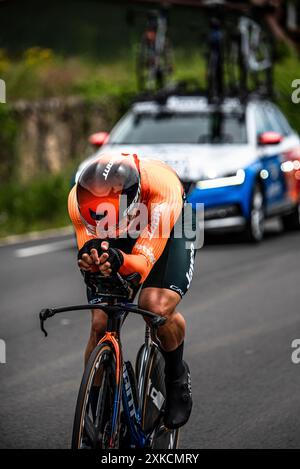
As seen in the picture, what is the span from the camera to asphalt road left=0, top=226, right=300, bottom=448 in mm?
6375

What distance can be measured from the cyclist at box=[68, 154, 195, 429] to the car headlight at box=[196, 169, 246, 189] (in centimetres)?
875

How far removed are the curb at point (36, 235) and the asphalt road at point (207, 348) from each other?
5.48ft

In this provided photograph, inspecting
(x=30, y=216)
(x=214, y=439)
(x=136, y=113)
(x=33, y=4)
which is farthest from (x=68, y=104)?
(x=214, y=439)

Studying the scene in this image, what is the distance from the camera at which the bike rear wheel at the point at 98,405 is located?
452 cm

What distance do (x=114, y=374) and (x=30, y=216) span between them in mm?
13657

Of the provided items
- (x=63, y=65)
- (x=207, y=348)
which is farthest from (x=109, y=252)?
(x=63, y=65)

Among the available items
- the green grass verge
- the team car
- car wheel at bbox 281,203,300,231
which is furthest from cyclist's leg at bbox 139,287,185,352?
the green grass verge

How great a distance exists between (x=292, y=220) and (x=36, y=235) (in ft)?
12.0

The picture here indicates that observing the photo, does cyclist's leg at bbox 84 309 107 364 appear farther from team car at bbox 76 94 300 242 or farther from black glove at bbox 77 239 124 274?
team car at bbox 76 94 300 242

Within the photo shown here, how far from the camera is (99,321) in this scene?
16.4 feet

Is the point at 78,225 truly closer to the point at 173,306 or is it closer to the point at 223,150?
the point at 173,306

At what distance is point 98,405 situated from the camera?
4648 millimetres

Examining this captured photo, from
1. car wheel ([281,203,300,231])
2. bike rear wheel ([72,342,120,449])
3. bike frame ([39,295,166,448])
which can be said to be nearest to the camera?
bike rear wheel ([72,342,120,449])
